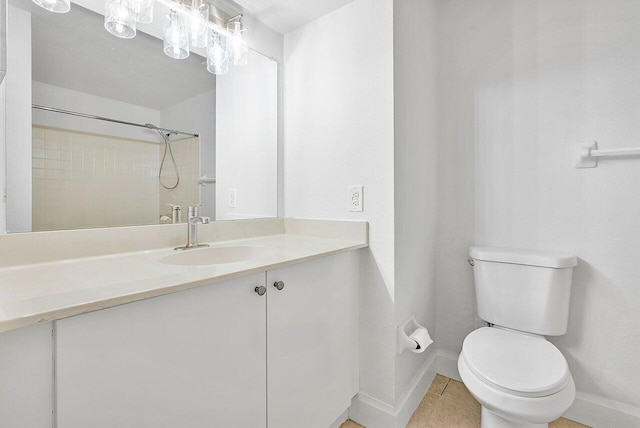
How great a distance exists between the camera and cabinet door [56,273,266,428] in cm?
62

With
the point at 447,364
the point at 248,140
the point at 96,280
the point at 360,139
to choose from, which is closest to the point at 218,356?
the point at 96,280

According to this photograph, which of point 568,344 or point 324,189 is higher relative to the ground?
point 324,189

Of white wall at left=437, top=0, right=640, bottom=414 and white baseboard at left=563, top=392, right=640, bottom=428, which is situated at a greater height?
white wall at left=437, top=0, right=640, bottom=414

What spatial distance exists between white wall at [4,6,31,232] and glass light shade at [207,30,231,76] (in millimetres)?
670

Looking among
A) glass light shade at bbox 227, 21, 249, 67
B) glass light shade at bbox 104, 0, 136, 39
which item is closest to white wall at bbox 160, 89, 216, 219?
glass light shade at bbox 227, 21, 249, 67

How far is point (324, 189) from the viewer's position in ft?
5.33

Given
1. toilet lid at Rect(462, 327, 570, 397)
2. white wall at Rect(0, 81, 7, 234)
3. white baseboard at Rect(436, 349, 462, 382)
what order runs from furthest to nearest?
white baseboard at Rect(436, 349, 462, 382)
toilet lid at Rect(462, 327, 570, 397)
white wall at Rect(0, 81, 7, 234)

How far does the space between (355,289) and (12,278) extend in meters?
1.19

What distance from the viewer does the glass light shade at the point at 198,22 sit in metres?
1.38

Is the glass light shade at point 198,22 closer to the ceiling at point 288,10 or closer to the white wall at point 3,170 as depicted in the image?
the ceiling at point 288,10

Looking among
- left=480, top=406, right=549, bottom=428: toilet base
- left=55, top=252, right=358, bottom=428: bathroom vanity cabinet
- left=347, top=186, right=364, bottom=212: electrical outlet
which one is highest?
left=347, top=186, right=364, bottom=212: electrical outlet

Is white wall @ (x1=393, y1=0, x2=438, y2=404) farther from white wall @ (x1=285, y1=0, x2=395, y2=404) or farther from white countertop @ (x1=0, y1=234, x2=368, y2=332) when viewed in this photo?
white countertop @ (x1=0, y1=234, x2=368, y2=332)

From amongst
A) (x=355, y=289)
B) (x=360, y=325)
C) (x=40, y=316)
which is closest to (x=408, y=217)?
(x=355, y=289)

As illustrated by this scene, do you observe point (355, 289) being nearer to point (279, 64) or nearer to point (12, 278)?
point (12, 278)
